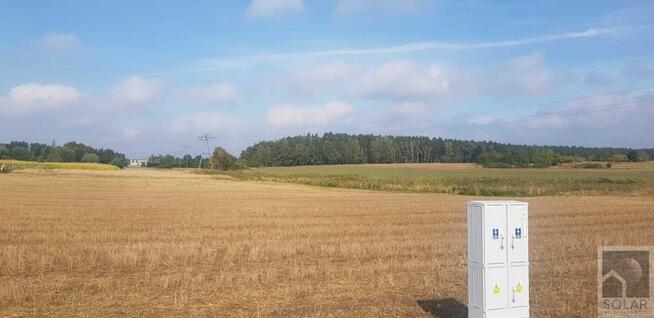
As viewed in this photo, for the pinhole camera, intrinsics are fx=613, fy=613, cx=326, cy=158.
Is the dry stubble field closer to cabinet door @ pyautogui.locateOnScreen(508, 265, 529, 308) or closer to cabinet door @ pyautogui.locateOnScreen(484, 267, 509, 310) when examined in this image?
cabinet door @ pyautogui.locateOnScreen(508, 265, 529, 308)

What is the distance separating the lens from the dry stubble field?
434 inches

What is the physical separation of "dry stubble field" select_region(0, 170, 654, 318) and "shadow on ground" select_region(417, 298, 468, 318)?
0.06 m

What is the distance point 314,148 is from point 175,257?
162242mm

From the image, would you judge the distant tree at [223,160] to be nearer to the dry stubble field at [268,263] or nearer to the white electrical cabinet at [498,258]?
the dry stubble field at [268,263]

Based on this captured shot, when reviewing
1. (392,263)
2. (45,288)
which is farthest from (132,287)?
(392,263)

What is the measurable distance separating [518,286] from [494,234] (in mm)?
972

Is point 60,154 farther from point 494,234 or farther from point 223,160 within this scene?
point 494,234

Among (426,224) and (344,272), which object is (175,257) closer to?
(344,272)

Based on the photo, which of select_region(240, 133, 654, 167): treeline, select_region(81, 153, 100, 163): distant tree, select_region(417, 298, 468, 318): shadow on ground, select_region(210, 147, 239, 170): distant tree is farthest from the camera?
select_region(81, 153, 100, 163): distant tree

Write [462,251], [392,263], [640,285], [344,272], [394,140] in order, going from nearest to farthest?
[640,285]
[344,272]
[392,263]
[462,251]
[394,140]

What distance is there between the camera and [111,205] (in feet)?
114

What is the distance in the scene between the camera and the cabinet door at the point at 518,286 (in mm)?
9250

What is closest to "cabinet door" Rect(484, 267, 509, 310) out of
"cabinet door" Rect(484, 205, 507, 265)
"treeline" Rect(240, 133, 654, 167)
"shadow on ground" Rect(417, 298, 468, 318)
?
"cabinet door" Rect(484, 205, 507, 265)

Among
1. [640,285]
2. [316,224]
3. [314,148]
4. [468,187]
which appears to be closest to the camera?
[640,285]
